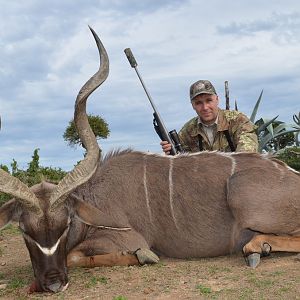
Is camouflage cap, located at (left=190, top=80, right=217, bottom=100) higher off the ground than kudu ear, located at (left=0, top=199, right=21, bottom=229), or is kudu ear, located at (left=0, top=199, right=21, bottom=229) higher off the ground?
camouflage cap, located at (left=190, top=80, right=217, bottom=100)

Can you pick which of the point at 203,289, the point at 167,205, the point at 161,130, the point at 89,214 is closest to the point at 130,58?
the point at 161,130

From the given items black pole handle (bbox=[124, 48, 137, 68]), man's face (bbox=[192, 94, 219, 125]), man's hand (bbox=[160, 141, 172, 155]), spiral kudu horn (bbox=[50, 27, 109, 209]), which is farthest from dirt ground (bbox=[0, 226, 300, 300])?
black pole handle (bbox=[124, 48, 137, 68])

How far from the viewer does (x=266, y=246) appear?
5.07 meters

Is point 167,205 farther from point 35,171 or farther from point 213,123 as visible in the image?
point 35,171

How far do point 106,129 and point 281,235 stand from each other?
17.0 meters

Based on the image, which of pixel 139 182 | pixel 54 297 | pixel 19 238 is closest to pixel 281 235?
pixel 139 182

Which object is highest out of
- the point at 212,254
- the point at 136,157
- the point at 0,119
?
the point at 0,119

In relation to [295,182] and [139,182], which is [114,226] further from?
[295,182]

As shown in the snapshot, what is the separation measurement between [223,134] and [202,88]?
0.61 metres

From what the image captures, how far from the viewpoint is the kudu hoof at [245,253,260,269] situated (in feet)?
16.0

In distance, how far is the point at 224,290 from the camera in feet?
13.6

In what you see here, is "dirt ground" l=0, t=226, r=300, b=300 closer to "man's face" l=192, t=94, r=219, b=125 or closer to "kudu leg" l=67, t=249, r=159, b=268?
"kudu leg" l=67, t=249, r=159, b=268

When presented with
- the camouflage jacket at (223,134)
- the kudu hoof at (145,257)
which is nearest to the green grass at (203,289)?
the kudu hoof at (145,257)

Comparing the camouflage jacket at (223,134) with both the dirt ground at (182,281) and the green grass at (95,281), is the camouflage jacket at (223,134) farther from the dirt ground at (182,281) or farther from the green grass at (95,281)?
the green grass at (95,281)
